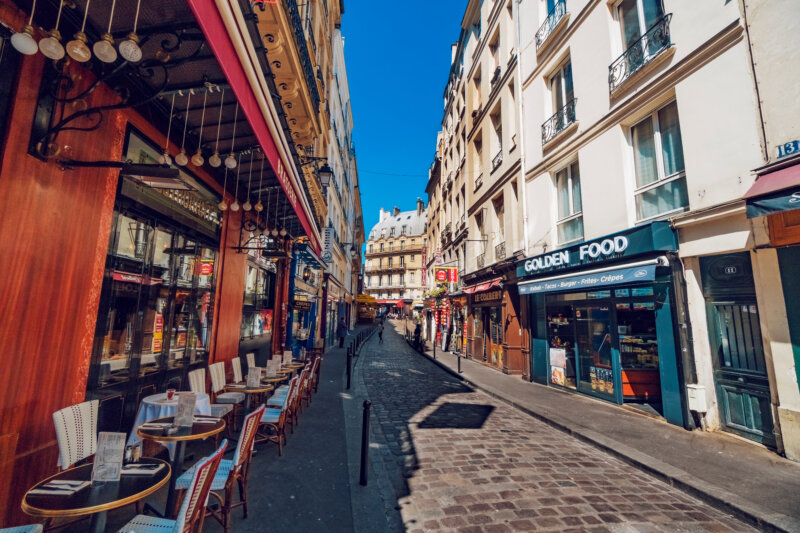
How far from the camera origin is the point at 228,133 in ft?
18.1

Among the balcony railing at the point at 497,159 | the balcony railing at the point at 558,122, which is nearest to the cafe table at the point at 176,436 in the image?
the balcony railing at the point at 558,122

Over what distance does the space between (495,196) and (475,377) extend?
756 centimetres

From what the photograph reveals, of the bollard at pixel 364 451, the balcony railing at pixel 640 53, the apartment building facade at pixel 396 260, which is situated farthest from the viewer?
the apartment building facade at pixel 396 260

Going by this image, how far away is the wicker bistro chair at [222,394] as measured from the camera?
6.05 metres

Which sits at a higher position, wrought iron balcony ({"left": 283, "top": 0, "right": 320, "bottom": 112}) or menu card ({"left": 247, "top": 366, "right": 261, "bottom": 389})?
wrought iron balcony ({"left": 283, "top": 0, "right": 320, "bottom": 112})

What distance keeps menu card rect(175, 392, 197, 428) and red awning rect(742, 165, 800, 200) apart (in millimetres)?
7887

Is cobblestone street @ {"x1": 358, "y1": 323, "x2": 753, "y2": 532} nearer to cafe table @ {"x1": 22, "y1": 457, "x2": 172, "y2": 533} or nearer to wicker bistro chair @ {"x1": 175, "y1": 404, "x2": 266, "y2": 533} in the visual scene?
wicker bistro chair @ {"x1": 175, "y1": 404, "x2": 266, "y2": 533}

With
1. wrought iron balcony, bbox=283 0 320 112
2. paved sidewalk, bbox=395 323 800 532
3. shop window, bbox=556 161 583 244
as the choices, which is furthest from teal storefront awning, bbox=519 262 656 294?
wrought iron balcony, bbox=283 0 320 112

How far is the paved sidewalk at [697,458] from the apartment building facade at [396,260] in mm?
52948

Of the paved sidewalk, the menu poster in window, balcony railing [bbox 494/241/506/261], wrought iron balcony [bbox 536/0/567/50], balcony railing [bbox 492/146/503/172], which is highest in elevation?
wrought iron balcony [bbox 536/0/567/50]

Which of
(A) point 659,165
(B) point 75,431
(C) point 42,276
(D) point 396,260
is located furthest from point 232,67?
(D) point 396,260

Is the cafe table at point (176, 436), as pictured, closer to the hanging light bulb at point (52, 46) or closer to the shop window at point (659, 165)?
the hanging light bulb at point (52, 46)

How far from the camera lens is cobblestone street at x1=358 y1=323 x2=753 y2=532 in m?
3.53

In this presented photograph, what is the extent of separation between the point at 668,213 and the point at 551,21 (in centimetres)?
794
